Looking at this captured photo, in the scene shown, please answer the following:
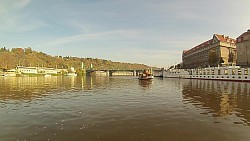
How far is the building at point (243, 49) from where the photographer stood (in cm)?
12306

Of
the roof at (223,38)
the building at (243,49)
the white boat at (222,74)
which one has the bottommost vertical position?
the white boat at (222,74)

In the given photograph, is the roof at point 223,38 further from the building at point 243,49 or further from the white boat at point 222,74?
the white boat at point 222,74

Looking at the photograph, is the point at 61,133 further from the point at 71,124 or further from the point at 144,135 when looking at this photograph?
the point at 144,135

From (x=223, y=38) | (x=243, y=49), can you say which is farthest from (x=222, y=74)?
(x=223, y=38)

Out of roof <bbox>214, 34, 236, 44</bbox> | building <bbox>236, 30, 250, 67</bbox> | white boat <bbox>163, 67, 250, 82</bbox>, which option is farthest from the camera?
roof <bbox>214, 34, 236, 44</bbox>

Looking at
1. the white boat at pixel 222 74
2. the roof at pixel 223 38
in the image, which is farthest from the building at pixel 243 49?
the roof at pixel 223 38

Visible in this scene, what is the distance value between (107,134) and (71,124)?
477 cm

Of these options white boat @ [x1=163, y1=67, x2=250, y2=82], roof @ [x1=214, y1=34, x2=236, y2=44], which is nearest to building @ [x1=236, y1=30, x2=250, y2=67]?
white boat @ [x1=163, y1=67, x2=250, y2=82]

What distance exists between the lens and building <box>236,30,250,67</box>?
12306cm

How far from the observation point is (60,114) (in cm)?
2270

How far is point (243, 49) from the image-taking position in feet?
418

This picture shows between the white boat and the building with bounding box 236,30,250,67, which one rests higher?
the building with bounding box 236,30,250,67

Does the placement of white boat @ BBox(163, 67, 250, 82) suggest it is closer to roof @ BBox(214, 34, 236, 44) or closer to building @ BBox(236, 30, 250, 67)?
building @ BBox(236, 30, 250, 67)

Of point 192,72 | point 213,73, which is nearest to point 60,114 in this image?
point 213,73
